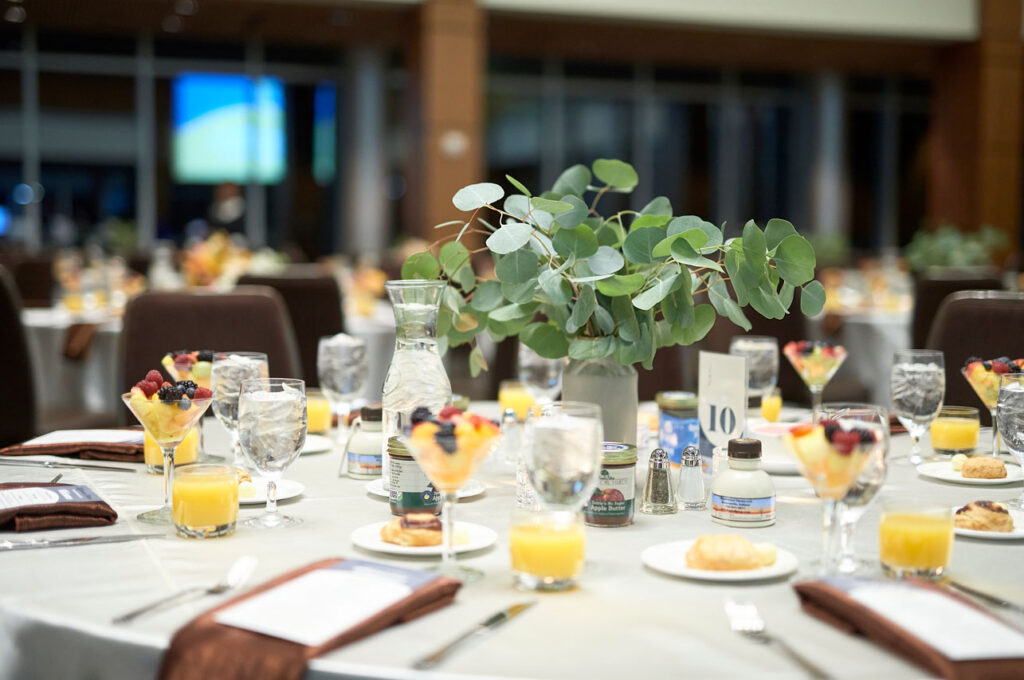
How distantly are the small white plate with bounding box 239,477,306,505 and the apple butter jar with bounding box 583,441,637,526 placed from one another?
0.47 meters

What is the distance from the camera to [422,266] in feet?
6.48

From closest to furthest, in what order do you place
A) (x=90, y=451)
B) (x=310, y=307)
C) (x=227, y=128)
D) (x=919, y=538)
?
(x=919, y=538) → (x=90, y=451) → (x=310, y=307) → (x=227, y=128)

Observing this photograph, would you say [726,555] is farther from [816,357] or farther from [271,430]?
[816,357]

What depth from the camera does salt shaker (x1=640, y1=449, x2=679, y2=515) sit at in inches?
63.9

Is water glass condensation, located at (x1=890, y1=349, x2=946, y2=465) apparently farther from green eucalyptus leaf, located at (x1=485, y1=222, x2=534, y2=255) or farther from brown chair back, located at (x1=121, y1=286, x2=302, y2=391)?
brown chair back, located at (x1=121, y1=286, x2=302, y2=391)

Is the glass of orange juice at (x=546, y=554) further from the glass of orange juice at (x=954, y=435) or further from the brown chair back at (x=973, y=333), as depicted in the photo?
the brown chair back at (x=973, y=333)

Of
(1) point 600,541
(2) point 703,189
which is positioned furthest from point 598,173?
(2) point 703,189

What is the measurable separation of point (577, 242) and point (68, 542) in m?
0.84

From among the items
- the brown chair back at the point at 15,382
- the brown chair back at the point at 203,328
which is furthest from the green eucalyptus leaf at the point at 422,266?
the brown chair back at the point at 15,382

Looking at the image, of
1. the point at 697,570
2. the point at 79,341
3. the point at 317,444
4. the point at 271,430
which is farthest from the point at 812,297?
the point at 79,341

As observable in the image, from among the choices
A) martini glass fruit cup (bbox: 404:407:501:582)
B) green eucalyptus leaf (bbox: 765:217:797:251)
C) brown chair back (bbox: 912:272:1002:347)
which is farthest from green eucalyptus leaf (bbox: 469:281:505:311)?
brown chair back (bbox: 912:272:1002:347)

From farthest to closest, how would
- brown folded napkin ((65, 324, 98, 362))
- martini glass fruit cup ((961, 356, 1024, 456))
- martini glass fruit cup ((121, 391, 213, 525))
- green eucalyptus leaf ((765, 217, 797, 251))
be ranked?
1. brown folded napkin ((65, 324, 98, 362))
2. martini glass fruit cup ((961, 356, 1024, 456))
3. green eucalyptus leaf ((765, 217, 797, 251))
4. martini glass fruit cup ((121, 391, 213, 525))

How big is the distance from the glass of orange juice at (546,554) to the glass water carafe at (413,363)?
0.43 metres

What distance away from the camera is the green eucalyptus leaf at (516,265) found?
1.69 m
